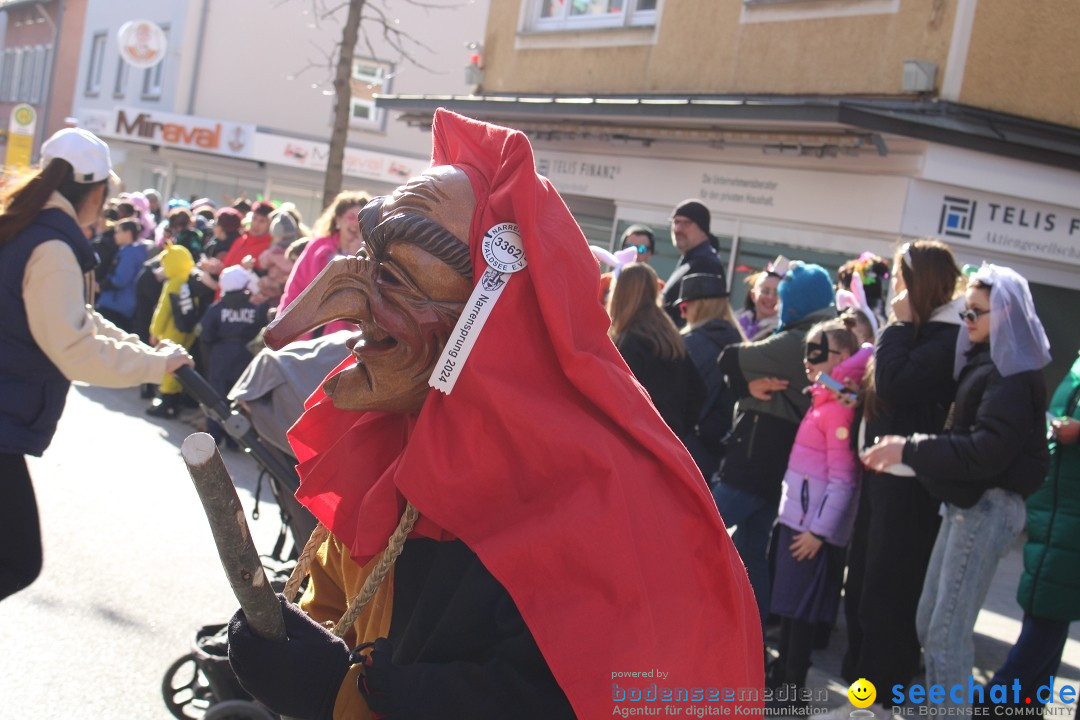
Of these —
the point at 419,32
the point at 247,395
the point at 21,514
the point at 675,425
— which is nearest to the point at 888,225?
the point at 675,425

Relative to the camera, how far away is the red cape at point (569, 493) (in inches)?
72.3

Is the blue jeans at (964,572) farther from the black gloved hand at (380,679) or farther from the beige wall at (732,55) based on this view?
the beige wall at (732,55)

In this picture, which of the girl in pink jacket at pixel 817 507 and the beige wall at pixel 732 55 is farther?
the beige wall at pixel 732 55

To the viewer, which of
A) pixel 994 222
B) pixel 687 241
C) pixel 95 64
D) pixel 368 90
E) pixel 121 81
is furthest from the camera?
pixel 95 64

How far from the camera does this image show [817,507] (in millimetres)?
5566

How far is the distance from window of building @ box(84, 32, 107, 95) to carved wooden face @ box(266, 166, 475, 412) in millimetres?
35805

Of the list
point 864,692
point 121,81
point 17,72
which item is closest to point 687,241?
point 864,692

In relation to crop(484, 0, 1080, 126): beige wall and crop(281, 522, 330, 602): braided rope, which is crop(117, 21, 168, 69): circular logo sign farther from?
crop(281, 522, 330, 602): braided rope

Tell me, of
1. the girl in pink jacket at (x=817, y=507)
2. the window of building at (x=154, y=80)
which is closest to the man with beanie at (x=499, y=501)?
the girl in pink jacket at (x=817, y=507)

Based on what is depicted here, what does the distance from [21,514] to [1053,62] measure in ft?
33.4

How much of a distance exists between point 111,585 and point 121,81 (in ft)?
99.2

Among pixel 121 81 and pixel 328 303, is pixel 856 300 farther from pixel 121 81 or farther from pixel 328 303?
pixel 121 81

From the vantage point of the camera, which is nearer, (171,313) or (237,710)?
(237,710)

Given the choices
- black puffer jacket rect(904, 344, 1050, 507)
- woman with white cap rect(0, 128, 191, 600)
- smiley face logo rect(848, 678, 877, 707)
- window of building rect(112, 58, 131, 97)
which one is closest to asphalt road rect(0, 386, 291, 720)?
woman with white cap rect(0, 128, 191, 600)
